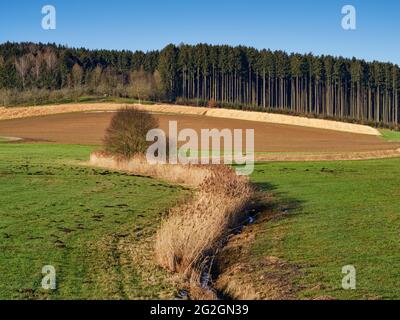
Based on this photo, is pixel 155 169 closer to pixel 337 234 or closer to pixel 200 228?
pixel 337 234

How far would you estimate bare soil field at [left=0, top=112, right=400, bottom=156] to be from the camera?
7138cm

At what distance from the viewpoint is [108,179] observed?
3116 cm

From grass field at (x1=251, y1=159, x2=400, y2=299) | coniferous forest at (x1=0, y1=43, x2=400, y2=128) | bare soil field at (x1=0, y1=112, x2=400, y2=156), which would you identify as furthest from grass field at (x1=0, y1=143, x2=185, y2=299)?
coniferous forest at (x1=0, y1=43, x2=400, y2=128)

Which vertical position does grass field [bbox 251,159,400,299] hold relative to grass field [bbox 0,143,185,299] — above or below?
below

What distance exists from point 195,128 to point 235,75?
237 feet

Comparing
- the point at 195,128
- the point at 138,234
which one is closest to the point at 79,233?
the point at 138,234

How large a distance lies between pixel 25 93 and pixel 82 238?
113 metres

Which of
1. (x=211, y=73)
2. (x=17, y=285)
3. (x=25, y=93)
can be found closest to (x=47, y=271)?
(x=17, y=285)

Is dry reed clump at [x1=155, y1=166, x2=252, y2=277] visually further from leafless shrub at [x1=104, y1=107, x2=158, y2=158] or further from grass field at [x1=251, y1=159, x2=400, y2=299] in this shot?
leafless shrub at [x1=104, y1=107, x2=158, y2=158]

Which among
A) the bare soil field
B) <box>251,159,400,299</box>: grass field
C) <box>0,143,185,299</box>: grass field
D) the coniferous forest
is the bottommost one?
<box>251,159,400,299</box>: grass field

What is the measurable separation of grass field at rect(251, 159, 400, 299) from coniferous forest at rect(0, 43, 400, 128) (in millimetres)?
110000

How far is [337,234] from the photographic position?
17.7m

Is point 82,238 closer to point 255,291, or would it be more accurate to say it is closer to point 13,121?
point 255,291
